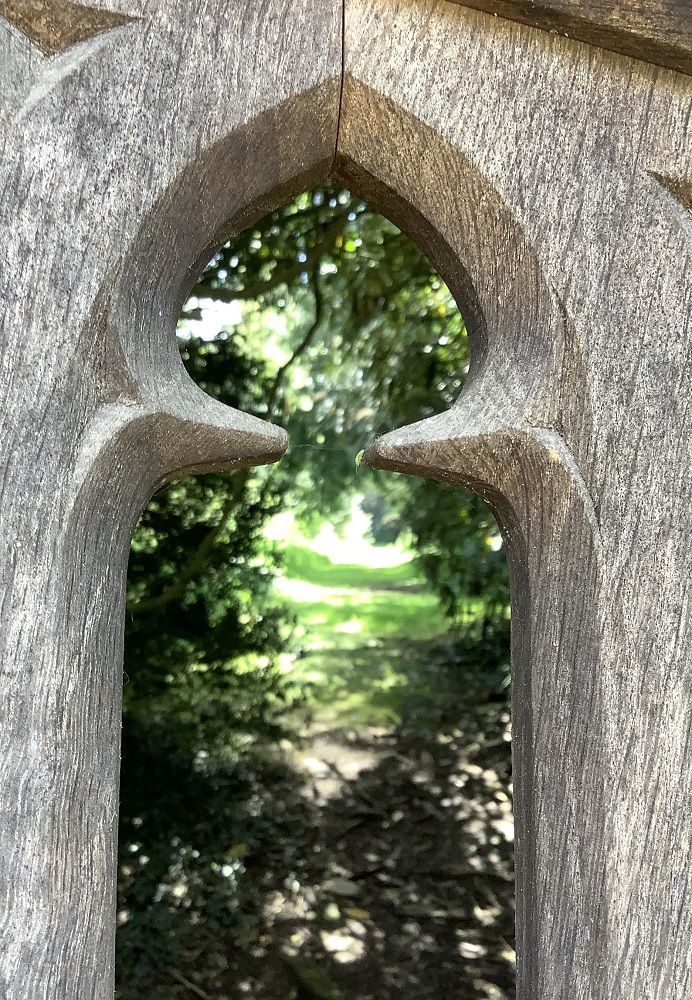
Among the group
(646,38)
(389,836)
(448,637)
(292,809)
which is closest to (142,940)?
(292,809)

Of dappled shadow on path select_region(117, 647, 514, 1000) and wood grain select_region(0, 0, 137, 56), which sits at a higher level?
wood grain select_region(0, 0, 137, 56)

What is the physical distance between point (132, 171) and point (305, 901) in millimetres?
3289

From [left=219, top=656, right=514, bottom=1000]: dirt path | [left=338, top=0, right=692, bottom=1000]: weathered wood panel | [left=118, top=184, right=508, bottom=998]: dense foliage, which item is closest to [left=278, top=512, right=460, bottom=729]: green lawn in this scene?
[left=219, top=656, right=514, bottom=1000]: dirt path

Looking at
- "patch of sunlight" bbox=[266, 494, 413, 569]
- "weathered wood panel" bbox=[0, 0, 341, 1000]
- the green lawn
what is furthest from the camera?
"patch of sunlight" bbox=[266, 494, 413, 569]

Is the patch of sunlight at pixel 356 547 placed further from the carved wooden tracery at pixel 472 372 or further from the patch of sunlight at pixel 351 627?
the carved wooden tracery at pixel 472 372

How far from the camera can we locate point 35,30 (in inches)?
22.1

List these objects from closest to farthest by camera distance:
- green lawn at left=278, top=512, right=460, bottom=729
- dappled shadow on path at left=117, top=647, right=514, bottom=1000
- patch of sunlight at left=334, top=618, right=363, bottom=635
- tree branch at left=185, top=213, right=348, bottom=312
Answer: tree branch at left=185, top=213, right=348, bottom=312 → dappled shadow on path at left=117, top=647, right=514, bottom=1000 → green lawn at left=278, top=512, right=460, bottom=729 → patch of sunlight at left=334, top=618, right=363, bottom=635

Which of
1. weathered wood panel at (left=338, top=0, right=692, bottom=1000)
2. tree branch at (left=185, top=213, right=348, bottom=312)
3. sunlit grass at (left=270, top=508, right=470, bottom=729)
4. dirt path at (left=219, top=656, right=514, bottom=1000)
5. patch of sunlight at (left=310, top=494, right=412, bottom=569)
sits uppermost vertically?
tree branch at (left=185, top=213, right=348, bottom=312)

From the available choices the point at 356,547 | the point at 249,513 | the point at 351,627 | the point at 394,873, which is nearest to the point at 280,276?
the point at 249,513

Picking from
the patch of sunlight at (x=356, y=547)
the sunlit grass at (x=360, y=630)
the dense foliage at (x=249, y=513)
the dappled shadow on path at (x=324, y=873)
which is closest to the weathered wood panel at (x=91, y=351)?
the dense foliage at (x=249, y=513)

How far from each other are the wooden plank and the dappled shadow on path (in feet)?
9.38

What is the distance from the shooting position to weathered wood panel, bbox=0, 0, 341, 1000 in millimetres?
511

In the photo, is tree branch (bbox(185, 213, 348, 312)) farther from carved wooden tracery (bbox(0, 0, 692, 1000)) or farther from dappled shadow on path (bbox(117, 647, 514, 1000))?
carved wooden tracery (bbox(0, 0, 692, 1000))

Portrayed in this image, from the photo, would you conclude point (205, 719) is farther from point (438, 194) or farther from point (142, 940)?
point (438, 194)
